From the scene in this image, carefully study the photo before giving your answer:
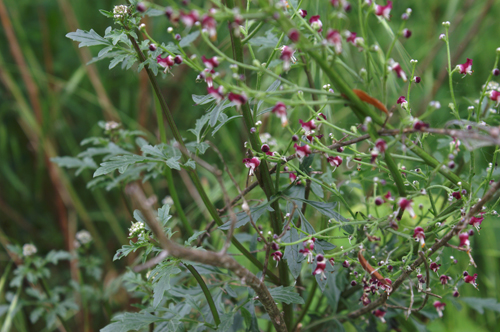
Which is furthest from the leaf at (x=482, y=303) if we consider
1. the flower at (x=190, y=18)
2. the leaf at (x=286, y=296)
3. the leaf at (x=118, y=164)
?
the flower at (x=190, y=18)

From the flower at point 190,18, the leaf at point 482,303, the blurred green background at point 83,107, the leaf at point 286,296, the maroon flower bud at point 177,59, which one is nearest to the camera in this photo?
the flower at point 190,18

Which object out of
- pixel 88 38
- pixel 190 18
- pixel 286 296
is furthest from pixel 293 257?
pixel 88 38

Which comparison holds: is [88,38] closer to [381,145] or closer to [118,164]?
[118,164]

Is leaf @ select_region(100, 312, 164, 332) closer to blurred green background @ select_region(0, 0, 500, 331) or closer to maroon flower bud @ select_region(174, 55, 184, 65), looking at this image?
maroon flower bud @ select_region(174, 55, 184, 65)

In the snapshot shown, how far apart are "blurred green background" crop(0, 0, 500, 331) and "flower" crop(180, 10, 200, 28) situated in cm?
130

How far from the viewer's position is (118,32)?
85 centimetres

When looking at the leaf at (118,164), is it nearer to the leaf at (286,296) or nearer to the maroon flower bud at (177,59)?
the maroon flower bud at (177,59)

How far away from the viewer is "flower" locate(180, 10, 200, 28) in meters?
0.53

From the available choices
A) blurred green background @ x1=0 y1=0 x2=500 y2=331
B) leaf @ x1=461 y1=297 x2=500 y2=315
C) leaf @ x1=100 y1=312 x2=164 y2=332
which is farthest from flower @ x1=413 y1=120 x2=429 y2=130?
blurred green background @ x1=0 y1=0 x2=500 y2=331

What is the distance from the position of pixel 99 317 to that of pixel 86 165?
888 millimetres

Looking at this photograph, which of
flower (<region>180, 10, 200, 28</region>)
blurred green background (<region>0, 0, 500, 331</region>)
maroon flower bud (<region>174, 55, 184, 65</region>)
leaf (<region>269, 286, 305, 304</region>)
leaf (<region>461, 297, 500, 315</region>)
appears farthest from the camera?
blurred green background (<region>0, 0, 500, 331</region>)

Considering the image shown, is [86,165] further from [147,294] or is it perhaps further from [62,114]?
[62,114]

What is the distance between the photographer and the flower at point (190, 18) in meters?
0.53

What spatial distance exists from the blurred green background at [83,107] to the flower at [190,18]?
1.30 m
